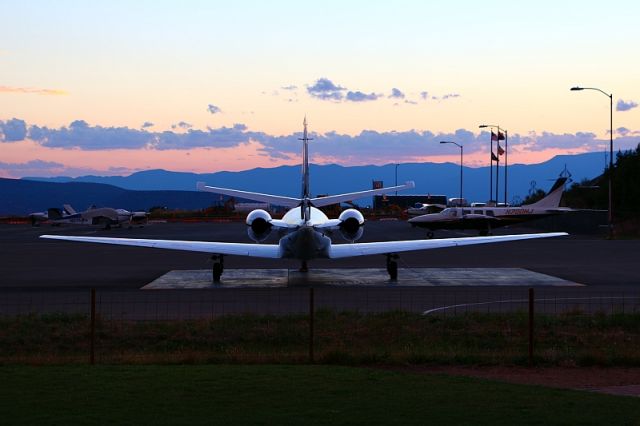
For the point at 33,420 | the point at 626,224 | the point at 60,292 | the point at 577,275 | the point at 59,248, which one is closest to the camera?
the point at 33,420

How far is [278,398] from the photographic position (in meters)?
10.1

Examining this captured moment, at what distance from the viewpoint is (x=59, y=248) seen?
47.6 metres

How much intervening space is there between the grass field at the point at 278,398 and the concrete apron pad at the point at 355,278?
14286 mm

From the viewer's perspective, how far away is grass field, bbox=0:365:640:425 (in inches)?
360

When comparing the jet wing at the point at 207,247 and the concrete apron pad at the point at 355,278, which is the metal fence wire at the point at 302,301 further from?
the jet wing at the point at 207,247

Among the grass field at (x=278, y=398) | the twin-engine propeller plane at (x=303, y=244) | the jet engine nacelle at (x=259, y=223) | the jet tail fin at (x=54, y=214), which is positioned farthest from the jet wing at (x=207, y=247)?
the jet tail fin at (x=54, y=214)


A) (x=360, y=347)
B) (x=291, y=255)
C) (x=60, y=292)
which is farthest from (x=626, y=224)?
(x=360, y=347)

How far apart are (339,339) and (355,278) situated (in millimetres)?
13400

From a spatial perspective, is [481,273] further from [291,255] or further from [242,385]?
[242,385]

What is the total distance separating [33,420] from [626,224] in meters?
63.8

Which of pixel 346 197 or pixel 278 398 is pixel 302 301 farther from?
pixel 278 398

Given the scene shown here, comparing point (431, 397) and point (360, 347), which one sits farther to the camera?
point (360, 347)

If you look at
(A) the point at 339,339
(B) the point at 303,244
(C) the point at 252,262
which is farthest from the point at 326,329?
(C) the point at 252,262

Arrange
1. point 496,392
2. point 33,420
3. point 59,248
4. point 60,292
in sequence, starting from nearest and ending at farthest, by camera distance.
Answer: point 33,420 < point 496,392 < point 60,292 < point 59,248
